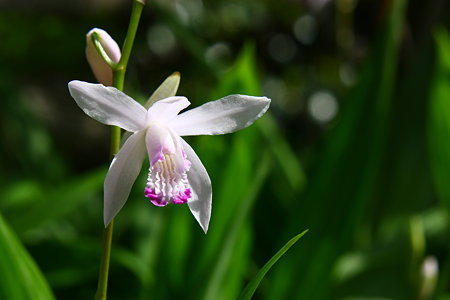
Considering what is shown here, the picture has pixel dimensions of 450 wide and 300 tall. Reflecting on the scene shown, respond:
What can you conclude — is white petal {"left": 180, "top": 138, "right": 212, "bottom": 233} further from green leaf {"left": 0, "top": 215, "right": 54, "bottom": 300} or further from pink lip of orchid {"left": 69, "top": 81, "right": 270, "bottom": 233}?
green leaf {"left": 0, "top": 215, "right": 54, "bottom": 300}

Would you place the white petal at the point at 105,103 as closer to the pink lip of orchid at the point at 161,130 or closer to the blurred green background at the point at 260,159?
the pink lip of orchid at the point at 161,130

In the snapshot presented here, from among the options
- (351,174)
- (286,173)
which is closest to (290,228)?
(351,174)

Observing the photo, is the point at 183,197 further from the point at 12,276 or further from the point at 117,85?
the point at 12,276

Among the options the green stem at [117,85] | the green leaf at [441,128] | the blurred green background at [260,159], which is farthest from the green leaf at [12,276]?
the green leaf at [441,128]

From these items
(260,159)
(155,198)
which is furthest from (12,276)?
(260,159)

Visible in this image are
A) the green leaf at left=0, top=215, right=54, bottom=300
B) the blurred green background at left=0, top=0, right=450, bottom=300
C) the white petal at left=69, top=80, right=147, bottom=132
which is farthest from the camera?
the blurred green background at left=0, top=0, right=450, bottom=300

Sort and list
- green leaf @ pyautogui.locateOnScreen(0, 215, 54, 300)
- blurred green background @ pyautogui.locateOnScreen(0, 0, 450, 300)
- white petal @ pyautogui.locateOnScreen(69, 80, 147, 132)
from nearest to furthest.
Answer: white petal @ pyautogui.locateOnScreen(69, 80, 147, 132), green leaf @ pyautogui.locateOnScreen(0, 215, 54, 300), blurred green background @ pyautogui.locateOnScreen(0, 0, 450, 300)

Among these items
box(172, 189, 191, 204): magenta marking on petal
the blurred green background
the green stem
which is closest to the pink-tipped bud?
the green stem
